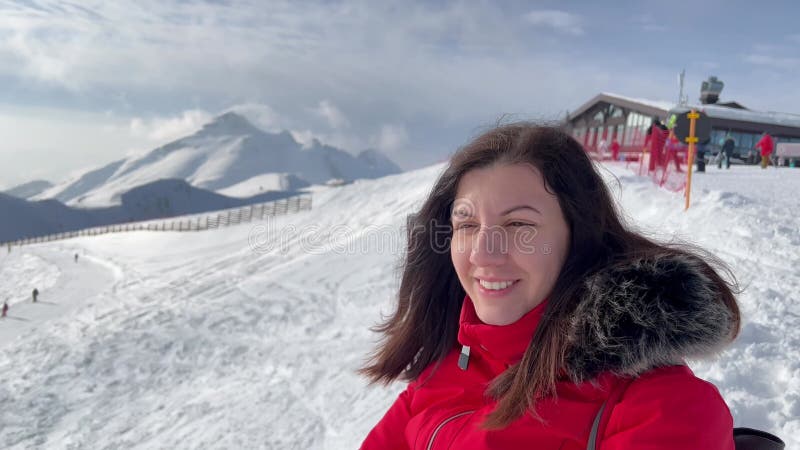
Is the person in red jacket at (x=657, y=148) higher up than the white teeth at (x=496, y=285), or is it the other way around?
the person in red jacket at (x=657, y=148)

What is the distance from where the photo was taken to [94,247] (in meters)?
39.6

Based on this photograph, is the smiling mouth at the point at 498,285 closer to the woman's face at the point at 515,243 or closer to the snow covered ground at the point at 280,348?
the woman's face at the point at 515,243

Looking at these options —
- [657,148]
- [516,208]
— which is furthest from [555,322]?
[657,148]

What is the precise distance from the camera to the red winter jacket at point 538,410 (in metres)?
1.30

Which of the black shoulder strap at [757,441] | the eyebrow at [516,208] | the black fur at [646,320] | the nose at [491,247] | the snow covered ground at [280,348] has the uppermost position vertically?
the eyebrow at [516,208]

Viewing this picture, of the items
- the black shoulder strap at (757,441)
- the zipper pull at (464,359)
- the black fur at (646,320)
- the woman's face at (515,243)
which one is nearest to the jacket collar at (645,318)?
the black fur at (646,320)

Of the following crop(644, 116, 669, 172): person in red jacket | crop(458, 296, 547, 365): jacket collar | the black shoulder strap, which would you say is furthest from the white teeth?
crop(644, 116, 669, 172): person in red jacket

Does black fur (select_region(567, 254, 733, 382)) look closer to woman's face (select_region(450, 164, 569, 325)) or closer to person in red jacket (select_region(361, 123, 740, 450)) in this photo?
person in red jacket (select_region(361, 123, 740, 450))

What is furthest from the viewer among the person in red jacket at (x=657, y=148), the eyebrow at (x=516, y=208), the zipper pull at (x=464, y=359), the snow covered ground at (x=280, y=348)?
the person in red jacket at (x=657, y=148)

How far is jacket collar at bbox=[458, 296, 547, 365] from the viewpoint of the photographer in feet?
5.84

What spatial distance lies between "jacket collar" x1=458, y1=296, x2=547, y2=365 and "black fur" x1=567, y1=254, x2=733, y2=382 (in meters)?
0.19

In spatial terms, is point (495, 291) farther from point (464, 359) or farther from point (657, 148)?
point (657, 148)

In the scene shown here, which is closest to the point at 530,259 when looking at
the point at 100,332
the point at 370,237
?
the point at 100,332

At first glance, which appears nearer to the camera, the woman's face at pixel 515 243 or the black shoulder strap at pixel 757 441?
the black shoulder strap at pixel 757 441
